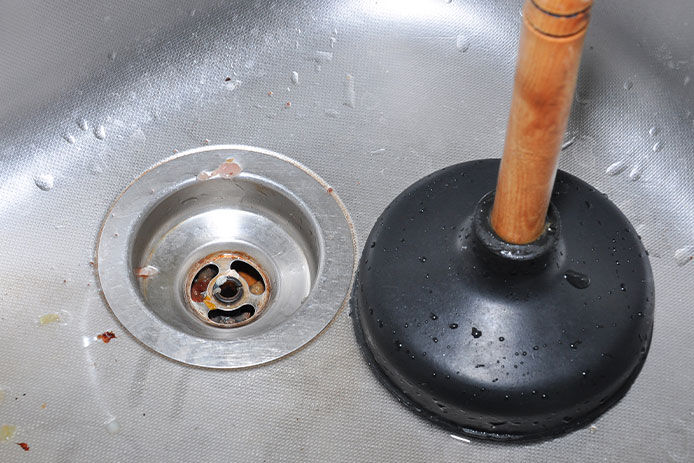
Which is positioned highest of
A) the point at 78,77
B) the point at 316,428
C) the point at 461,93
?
the point at 461,93

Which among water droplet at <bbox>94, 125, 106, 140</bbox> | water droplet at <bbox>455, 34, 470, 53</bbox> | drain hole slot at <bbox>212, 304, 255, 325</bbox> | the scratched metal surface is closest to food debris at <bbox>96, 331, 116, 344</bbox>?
the scratched metal surface

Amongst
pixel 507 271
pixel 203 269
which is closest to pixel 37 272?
pixel 203 269

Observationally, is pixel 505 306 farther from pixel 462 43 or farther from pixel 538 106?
pixel 462 43

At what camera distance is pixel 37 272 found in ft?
2.46

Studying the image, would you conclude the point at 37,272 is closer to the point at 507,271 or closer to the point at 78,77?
the point at 78,77

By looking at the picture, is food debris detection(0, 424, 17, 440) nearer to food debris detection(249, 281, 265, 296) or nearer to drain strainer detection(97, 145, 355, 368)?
drain strainer detection(97, 145, 355, 368)

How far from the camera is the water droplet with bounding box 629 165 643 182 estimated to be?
78cm

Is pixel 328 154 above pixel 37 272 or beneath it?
above

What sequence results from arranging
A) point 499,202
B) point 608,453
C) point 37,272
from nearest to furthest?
point 499,202
point 608,453
point 37,272

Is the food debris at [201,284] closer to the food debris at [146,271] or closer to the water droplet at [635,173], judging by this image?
the food debris at [146,271]

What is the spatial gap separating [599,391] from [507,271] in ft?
0.39

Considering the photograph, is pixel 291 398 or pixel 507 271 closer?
pixel 507 271

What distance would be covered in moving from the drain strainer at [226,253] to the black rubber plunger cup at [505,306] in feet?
0.34

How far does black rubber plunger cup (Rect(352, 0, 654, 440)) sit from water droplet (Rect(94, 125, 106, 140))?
1.15 feet
